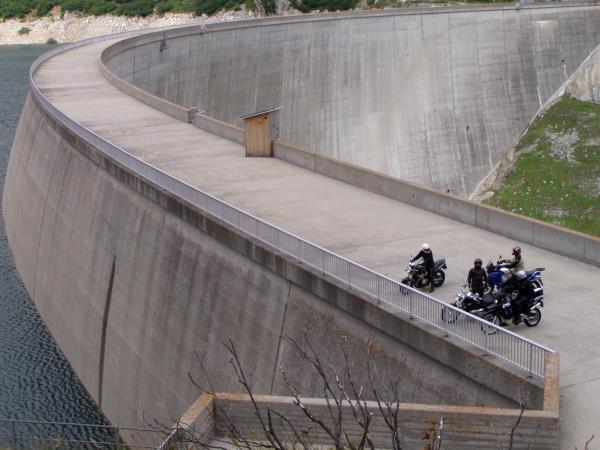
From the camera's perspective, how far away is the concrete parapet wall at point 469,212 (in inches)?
736

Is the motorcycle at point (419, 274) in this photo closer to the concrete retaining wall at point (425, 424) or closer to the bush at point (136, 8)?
the concrete retaining wall at point (425, 424)

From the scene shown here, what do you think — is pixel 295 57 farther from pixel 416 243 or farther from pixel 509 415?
pixel 509 415

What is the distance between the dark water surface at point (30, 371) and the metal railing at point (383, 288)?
18.9ft

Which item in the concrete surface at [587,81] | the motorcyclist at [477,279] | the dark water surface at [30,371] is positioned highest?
the motorcyclist at [477,279]

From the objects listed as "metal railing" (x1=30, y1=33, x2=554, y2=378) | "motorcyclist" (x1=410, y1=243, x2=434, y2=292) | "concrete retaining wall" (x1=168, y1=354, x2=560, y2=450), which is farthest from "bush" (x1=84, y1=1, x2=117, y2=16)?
"concrete retaining wall" (x1=168, y1=354, x2=560, y2=450)

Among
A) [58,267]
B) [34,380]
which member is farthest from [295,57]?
[34,380]

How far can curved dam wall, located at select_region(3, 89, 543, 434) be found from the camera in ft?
50.0

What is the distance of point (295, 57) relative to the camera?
5553 cm

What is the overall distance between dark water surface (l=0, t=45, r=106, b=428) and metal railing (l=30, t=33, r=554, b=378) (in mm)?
5773

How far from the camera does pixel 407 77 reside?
58125 mm

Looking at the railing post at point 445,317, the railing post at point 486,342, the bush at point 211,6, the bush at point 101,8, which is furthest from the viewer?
the bush at point 101,8

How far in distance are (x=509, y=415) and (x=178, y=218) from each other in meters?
12.0

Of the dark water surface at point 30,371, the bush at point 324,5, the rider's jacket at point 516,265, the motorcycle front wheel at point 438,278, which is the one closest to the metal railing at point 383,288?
the motorcycle front wheel at point 438,278

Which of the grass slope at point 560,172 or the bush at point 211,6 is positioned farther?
the bush at point 211,6
